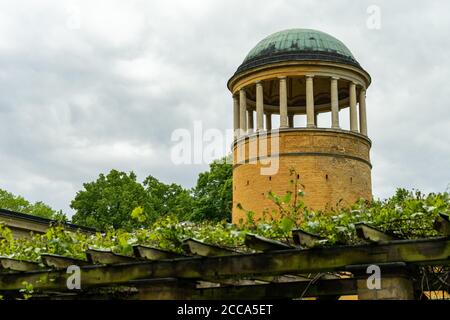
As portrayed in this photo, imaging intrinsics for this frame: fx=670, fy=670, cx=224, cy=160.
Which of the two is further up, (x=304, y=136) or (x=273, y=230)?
(x=304, y=136)

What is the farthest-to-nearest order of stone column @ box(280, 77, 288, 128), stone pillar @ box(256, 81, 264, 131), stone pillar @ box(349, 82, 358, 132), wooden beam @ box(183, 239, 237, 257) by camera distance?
stone pillar @ box(349, 82, 358, 132) < stone pillar @ box(256, 81, 264, 131) < stone column @ box(280, 77, 288, 128) < wooden beam @ box(183, 239, 237, 257)

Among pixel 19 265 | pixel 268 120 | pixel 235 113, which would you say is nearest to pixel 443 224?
pixel 19 265

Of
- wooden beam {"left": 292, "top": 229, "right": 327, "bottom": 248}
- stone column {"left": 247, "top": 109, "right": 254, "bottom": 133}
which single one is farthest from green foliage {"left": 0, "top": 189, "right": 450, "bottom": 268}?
stone column {"left": 247, "top": 109, "right": 254, "bottom": 133}

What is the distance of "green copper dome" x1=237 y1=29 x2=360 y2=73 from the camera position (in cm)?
2659

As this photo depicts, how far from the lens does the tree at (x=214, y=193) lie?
4238 cm

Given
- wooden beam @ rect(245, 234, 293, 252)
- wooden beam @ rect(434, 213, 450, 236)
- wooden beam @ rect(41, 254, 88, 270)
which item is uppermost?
wooden beam @ rect(434, 213, 450, 236)

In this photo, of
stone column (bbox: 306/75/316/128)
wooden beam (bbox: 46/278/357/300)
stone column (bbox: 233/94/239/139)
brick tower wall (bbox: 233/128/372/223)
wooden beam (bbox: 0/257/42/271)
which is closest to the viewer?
wooden beam (bbox: 46/278/357/300)

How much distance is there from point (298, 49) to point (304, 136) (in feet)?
11.8

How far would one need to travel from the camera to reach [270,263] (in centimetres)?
882

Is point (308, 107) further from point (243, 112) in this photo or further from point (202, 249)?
point (202, 249)

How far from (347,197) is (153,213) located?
24.2 m

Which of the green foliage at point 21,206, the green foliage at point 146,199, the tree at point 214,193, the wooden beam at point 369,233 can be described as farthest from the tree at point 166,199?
the wooden beam at point 369,233

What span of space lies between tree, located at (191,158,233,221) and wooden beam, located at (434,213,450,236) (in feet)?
109

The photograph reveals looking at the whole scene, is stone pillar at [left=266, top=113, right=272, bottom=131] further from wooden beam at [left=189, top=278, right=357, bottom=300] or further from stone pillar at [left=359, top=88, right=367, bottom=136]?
wooden beam at [left=189, top=278, right=357, bottom=300]
